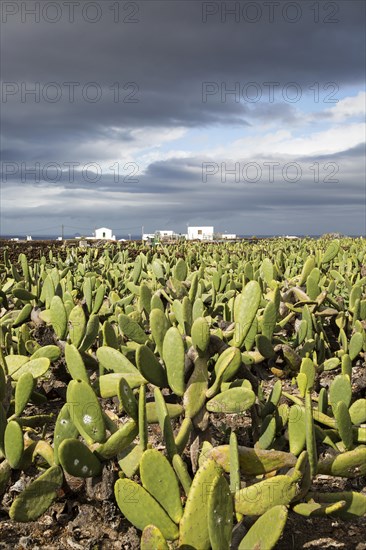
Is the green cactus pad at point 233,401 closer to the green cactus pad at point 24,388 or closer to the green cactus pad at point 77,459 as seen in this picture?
the green cactus pad at point 77,459

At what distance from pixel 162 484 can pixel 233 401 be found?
1.66 feet

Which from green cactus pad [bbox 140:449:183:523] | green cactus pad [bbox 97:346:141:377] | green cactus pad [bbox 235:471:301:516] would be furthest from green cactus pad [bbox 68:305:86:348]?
green cactus pad [bbox 235:471:301:516]

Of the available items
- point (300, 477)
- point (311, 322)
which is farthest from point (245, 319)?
point (311, 322)

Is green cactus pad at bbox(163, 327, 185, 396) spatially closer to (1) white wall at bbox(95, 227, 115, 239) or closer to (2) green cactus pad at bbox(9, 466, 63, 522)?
(2) green cactus pad at bbox(9, 466, 63, 522)

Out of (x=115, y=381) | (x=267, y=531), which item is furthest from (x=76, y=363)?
(x=267, y=531)

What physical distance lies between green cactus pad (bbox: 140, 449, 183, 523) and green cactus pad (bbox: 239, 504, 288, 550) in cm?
24

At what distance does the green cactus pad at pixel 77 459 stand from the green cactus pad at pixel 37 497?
11 centimetres

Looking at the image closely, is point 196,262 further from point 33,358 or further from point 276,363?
point 33,358

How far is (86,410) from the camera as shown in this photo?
2.21 meters

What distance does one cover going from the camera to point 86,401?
219cm

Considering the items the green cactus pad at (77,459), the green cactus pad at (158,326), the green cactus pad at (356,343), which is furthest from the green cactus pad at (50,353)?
the green cactus pad at (356,343)

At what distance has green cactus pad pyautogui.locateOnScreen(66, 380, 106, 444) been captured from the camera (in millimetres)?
2174

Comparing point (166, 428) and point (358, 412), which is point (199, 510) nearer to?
point (166, 428)

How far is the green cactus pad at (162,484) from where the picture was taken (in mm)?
1886
